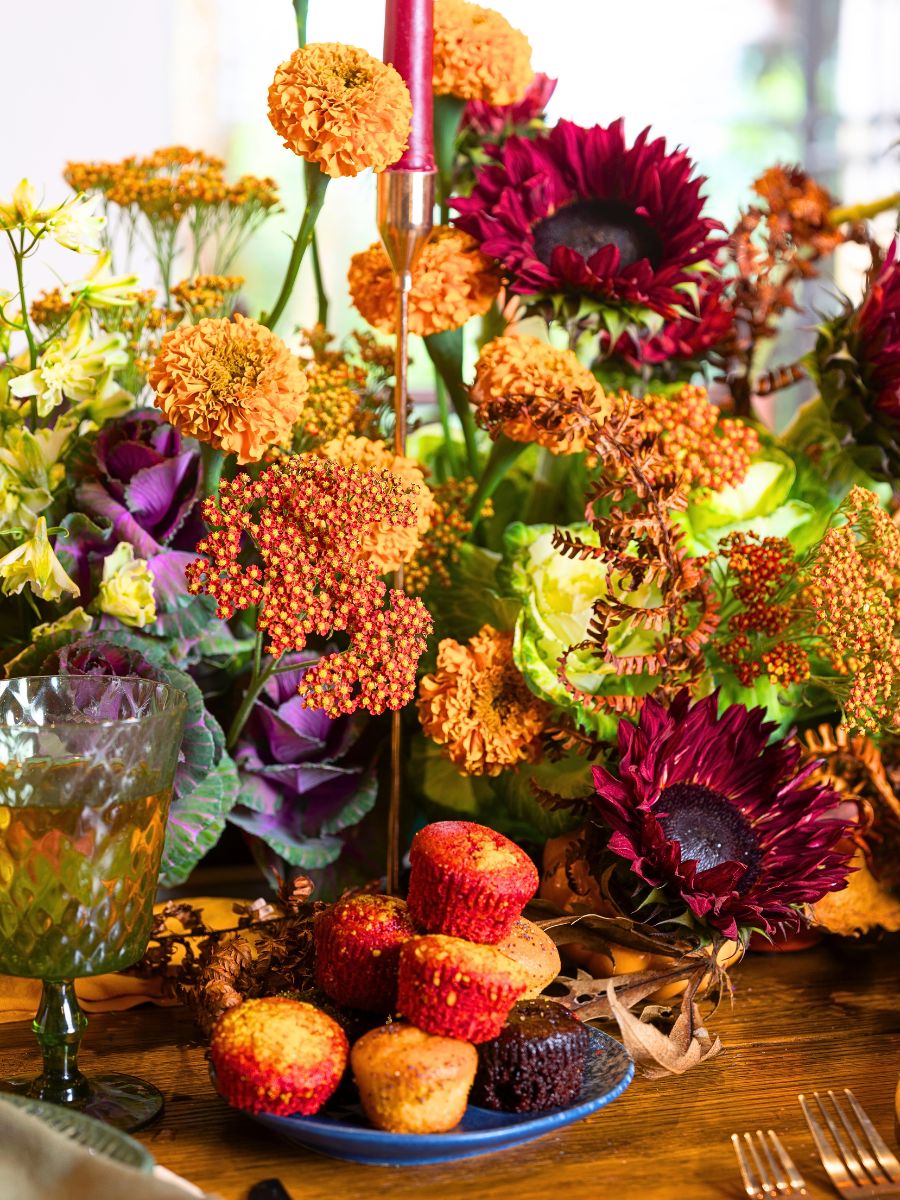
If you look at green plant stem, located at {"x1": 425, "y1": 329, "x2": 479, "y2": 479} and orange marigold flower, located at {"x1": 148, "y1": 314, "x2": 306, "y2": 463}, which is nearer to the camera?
orange marigold flower, located at {"x1": 148, "y1": 314, "x2": 306, "y2": 463}

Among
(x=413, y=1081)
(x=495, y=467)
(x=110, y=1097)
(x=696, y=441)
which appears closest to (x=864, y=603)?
(x=696, y=441)

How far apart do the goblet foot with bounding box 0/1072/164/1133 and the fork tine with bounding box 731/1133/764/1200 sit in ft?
0.85

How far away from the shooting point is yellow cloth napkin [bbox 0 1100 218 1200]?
1.45 ft

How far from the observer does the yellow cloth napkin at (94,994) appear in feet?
2.29

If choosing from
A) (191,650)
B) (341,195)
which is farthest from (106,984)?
(341,195)

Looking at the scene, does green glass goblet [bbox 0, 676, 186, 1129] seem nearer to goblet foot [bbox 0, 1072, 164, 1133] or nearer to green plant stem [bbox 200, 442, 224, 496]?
goblet foot [bbox 0, 1072, 164, 1133]

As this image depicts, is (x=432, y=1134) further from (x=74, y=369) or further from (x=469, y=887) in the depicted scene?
(x=74, y=369)

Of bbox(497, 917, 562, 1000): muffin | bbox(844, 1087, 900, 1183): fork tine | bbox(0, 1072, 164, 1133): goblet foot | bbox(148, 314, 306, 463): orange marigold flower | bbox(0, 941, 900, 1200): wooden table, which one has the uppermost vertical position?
bbox(148, 314, 306, 463): orange marigold flower

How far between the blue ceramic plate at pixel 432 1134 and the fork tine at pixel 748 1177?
0.18ft

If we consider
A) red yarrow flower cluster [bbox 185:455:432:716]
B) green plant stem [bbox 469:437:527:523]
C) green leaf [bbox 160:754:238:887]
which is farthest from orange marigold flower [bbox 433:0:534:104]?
green leaf [bbox 160:754:238:887]

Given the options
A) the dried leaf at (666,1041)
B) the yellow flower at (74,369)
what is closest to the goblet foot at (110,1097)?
the dried leaf at (666,1041)

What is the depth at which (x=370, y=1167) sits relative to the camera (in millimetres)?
554

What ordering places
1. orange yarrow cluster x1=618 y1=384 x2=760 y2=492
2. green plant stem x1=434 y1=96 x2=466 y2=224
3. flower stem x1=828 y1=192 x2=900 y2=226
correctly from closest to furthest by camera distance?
orange yarrow cluster x1=618 y1=384 x2=760 y2=492
green plant stem x1=434 y1=96 x2=466 y2=224
flower stem x1=828 y1=192 x2=900 y2=226

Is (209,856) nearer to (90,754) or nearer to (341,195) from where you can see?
(90,754)
